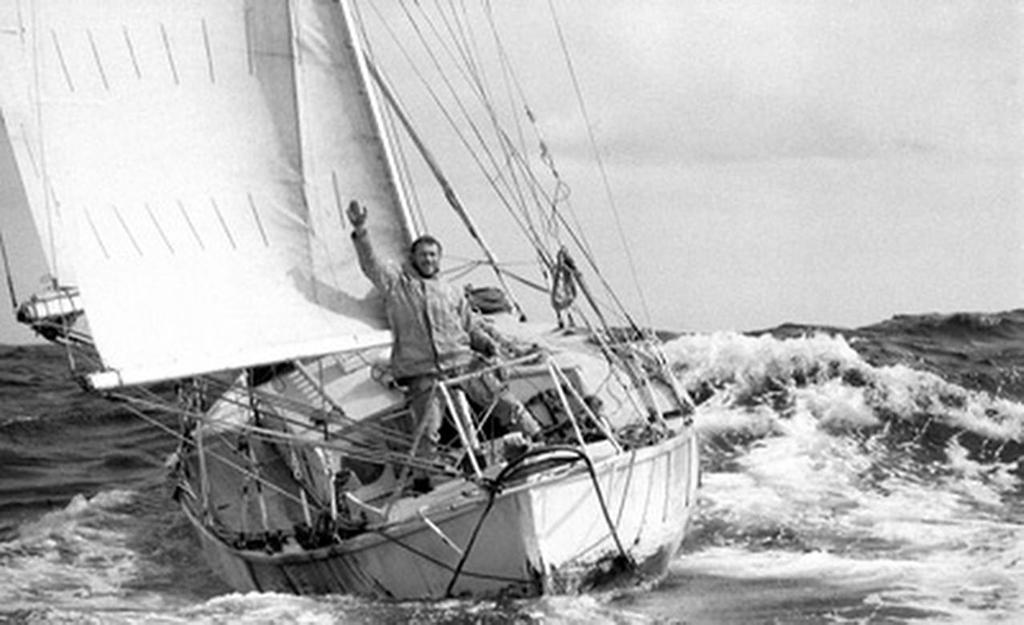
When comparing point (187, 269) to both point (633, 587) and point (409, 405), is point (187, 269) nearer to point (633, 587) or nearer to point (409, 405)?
point (409, 405)

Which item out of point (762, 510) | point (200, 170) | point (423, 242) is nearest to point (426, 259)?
point (423, 242)

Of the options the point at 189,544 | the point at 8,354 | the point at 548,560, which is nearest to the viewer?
the point at 548,560

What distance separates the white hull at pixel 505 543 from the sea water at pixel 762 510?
163 mm

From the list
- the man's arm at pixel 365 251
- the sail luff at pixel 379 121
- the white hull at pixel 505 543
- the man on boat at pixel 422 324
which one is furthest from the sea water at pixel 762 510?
the sail luff at pixel 379 121

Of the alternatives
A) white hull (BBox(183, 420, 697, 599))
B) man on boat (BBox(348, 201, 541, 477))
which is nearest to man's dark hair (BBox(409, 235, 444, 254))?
man on boat (BBox(348, 201, 541, 477))

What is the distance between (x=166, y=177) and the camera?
480 inches

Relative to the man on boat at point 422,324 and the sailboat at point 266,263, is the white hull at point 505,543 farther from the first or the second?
the man on boat at point 422,324

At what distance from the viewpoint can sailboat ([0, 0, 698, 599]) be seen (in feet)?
37.1

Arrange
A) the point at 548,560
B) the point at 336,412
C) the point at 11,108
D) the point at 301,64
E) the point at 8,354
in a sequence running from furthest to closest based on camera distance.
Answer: the point at 8,354
the point at 336,412
the point at 301,64
the point at 11,108
the point at 548,560

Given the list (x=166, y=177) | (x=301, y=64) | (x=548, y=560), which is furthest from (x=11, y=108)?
(x=548, y=560)

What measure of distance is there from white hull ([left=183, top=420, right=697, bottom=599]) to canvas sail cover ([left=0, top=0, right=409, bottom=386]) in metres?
1.65

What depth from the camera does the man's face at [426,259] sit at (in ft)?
39.4

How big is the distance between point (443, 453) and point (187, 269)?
7.81 feet

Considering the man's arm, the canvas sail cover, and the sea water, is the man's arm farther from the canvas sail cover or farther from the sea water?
the sea water
